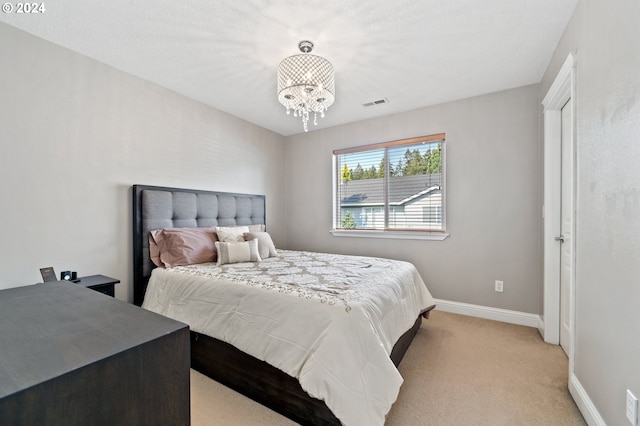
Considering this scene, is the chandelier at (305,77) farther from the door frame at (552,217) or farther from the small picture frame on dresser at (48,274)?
the small picture frame on dresser at (48,274)

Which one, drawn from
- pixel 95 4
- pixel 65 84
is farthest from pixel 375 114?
pixel 65 84

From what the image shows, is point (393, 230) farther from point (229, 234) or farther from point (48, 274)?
point (48, 274)

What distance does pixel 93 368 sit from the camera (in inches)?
23.4

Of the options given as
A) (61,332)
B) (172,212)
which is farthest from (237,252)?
(61,332)

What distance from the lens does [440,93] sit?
3004 millimetres

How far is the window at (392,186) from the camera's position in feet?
11.0

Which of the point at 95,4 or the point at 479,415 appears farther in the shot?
the point at 95,4

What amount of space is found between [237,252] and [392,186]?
7.11 ft

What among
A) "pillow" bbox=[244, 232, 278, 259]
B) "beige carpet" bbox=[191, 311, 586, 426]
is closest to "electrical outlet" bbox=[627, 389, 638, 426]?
"beige carpet" bbox=[191, 311, 586, 426]

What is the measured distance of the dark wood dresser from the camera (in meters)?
0.53

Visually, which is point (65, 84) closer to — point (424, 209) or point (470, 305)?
point (424, 209)

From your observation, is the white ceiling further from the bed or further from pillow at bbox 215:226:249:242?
pillow at bbox 215:226:249:242

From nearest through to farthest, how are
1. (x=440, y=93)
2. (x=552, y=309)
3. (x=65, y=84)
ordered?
(x=65, y=84) → (x=552, y=309) → (x=440, y=93)

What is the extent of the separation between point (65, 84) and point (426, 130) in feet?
11.6
